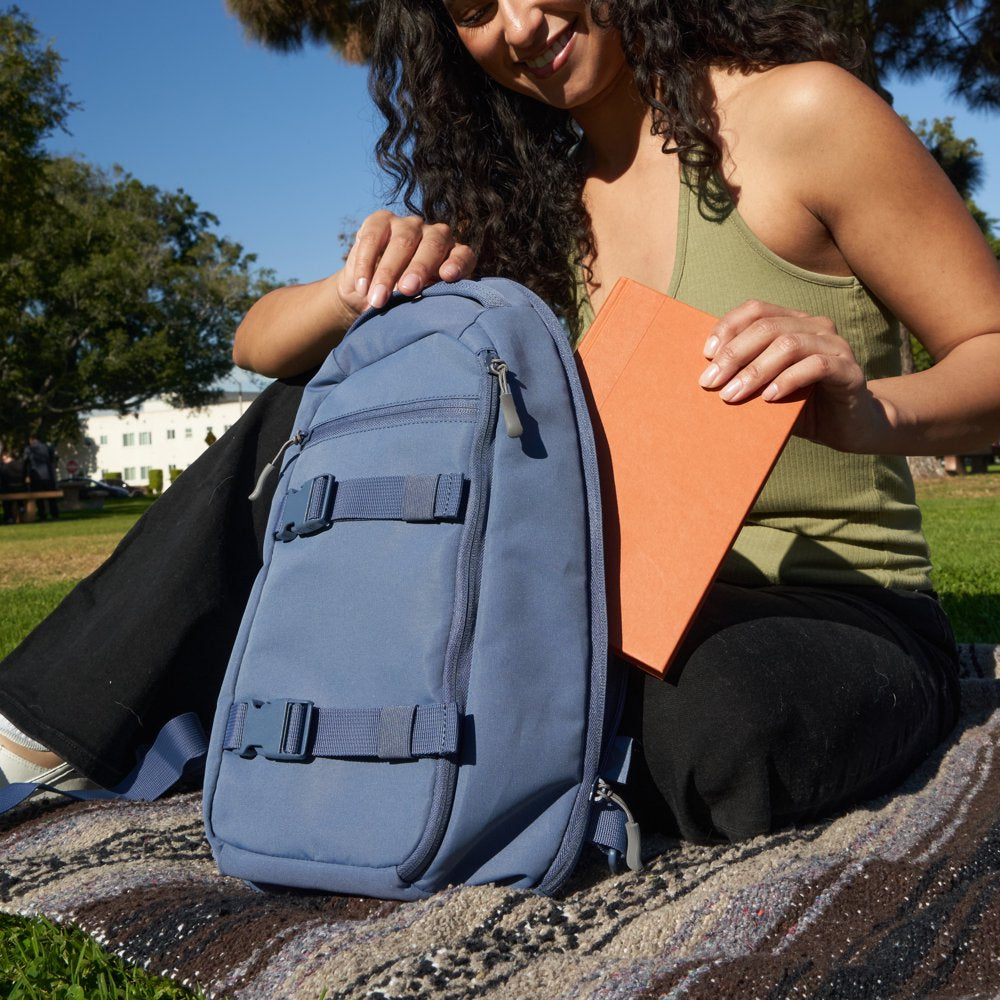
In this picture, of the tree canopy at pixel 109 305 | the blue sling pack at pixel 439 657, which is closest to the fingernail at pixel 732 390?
the blue sling pack at pixel 439 657

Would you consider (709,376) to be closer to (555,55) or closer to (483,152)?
(555,55)

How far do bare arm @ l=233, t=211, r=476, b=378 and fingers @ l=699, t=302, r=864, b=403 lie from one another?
1.58 feet

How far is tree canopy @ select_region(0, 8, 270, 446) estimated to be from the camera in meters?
27.8

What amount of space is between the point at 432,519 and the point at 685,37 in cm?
106

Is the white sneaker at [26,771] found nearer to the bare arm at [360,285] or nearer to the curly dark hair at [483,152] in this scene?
the bare arm at [360,285]

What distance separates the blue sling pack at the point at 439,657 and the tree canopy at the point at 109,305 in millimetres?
23542

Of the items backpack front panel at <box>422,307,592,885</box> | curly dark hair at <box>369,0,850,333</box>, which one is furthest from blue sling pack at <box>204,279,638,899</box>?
curly dark hair at <box>369,0,850,333</box>

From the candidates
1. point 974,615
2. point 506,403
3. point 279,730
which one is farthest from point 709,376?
point 974,615

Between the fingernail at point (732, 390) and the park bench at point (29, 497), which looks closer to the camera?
the fingernail at point (732, 390)

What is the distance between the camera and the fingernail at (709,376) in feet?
4.44

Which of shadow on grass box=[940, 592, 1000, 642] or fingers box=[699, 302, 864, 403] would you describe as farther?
shadow on grass box=[940, 592, 1000, 642]

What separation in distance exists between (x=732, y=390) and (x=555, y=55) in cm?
81

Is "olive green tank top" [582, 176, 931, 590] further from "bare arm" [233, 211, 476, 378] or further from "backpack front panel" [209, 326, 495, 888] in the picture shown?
"backpack front panel" [209, 326, 495, 888]

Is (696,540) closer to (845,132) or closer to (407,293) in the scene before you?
(407,293)
